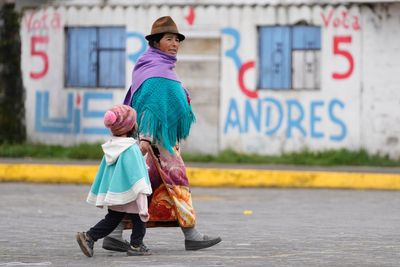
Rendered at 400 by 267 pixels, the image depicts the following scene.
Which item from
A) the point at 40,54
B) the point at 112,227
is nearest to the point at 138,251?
the point at 112,227

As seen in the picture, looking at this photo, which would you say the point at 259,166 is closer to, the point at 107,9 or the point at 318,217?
the point at 107,9

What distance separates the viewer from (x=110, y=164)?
855cm

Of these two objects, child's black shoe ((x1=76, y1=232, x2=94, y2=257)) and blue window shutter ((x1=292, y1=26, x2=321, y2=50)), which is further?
blue window shutter ((x1=292, y1=26, x2=321, y2=50))

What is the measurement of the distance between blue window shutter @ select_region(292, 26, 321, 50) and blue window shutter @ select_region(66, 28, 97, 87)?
12.5 feet

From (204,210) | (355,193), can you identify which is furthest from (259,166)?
(204,210)

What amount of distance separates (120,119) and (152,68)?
2.19 ft

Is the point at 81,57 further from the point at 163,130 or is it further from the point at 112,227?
the point at 112,227

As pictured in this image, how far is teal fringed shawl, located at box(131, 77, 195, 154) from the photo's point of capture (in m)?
8.95

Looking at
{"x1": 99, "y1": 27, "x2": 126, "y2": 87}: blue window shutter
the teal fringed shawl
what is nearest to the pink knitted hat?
the teal fringed shawl

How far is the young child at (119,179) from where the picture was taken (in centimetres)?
847

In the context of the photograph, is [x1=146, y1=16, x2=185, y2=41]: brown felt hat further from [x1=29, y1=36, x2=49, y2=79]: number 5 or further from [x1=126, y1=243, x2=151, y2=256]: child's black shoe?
[x1=29, y1=36, x2=49, y2=79]: number 5

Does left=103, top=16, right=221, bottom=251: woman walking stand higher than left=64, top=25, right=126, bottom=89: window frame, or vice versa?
left=64, top=25, right=126, bottom=89: window frame

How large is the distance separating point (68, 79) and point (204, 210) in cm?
1100

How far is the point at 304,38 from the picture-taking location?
891 inches
